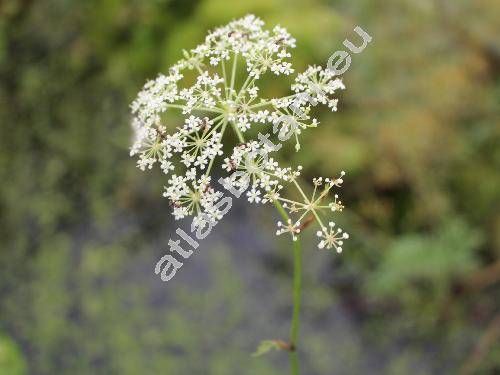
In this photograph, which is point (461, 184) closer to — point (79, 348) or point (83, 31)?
point (79, 348)

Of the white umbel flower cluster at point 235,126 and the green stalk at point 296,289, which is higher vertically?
the white umbel flower cluster at point 235,126

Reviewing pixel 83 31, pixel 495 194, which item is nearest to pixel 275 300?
pixel 495 194

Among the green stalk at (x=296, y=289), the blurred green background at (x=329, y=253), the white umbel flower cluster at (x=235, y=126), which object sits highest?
the blurred green background at (x=329, y=253)

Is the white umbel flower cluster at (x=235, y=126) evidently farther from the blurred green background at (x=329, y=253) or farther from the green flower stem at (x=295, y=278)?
the blurred green background at (x=329, y=253)

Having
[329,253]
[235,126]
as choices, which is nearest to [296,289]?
[235,126]

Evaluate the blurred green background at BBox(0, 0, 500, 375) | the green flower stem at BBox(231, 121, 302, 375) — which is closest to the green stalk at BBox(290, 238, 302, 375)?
the green flower stem at BBox(231, 121, 302, 375)

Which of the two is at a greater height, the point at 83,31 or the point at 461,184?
the point at 83,31

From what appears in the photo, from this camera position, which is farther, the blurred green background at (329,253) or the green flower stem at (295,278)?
the blurred green background at (329,253)

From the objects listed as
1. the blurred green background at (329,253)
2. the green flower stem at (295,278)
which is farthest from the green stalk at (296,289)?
the blurred green background at (329,253)
